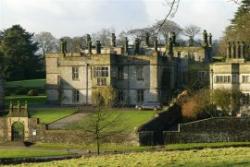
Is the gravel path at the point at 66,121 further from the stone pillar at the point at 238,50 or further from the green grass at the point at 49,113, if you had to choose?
the stone pillar at the point at 238,50

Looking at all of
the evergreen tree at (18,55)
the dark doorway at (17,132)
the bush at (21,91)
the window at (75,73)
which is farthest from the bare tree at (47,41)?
the dark doorway at (17,132)

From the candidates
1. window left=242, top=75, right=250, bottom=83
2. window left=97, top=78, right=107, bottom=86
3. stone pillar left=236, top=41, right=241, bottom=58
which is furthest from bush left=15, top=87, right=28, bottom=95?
window left=242, top=75, right=250, bottom=83

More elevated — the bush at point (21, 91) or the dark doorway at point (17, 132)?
the bush at point (21, 91)

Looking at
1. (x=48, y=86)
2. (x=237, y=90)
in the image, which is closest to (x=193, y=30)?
(x=48, y=86)

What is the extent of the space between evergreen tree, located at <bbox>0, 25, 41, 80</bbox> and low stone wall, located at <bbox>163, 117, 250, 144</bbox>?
45833 mm

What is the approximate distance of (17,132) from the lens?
4441 centimetres

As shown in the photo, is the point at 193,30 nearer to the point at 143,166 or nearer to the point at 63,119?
the point at 63,119

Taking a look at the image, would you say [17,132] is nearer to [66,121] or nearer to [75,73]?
[66,121]

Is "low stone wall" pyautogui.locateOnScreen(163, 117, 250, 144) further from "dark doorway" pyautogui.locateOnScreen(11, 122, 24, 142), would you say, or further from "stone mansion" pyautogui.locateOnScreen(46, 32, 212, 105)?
"stone mansion" pyautogui.locateOnScreen(46, 32, 212, 105)

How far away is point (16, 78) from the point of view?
273 feet

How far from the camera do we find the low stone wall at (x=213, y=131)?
38375 mm

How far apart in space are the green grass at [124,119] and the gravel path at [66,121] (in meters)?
0.58

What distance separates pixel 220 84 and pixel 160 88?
639cm

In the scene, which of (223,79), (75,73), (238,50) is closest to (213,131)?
(223,79)
